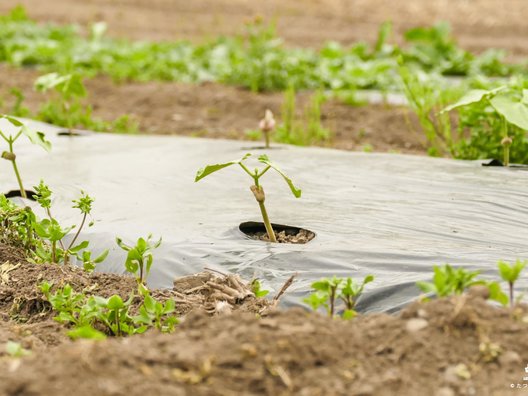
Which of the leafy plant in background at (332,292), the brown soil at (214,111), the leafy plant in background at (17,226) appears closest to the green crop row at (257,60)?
the brown soil at (214,111)

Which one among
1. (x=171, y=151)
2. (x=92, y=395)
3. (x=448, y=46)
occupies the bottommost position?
(x=92, y=395)

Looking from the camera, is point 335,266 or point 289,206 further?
point 289,206

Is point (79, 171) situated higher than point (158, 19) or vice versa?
point (158, 19)

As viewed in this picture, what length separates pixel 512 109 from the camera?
3535 millimetres

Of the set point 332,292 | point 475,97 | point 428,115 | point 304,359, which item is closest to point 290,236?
point 332,292

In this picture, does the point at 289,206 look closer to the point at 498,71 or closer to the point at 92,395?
the point at 92,395

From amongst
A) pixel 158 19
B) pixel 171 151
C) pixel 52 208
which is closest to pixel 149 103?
pixel 171 151

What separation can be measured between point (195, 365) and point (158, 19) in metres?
10.6

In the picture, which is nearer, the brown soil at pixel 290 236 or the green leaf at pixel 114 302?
the green leaf at pixel 114 302

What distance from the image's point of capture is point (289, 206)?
3293 mm

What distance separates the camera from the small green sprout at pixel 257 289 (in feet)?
8.48

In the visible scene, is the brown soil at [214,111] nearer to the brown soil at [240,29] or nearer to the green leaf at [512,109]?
the brown soil at [240,29]

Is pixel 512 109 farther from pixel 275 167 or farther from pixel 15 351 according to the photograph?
pixel 15 351

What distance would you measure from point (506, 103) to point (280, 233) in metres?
1.12
